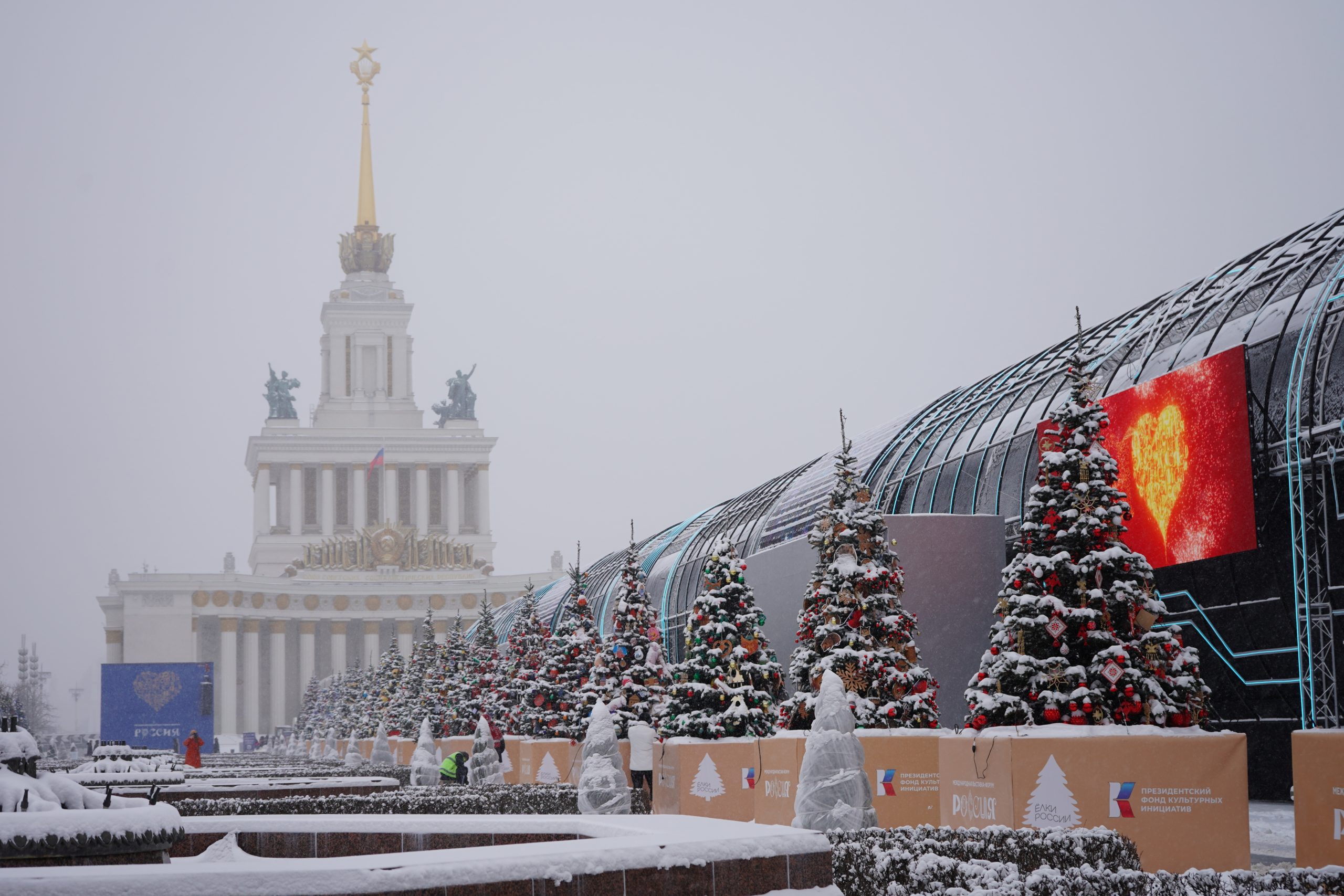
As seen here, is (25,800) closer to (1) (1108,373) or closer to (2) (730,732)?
(2) (730,732)


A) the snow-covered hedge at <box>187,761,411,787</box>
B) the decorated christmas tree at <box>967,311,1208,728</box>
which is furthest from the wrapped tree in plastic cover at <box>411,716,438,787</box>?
the decorated christmas tree at <box>967,311,1208,728</box>

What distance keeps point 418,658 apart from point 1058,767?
47.9m

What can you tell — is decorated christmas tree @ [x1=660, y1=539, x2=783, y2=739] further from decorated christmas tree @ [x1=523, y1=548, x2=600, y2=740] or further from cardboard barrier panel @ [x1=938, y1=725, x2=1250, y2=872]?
cardboard barrier panel @ [x1=938, y1=725, x2=1250, y2=872]

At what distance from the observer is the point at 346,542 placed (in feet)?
422

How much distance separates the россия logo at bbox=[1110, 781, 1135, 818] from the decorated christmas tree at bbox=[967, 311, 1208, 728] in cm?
173

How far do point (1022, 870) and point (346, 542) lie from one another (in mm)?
120075

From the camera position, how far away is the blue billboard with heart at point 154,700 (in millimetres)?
76125

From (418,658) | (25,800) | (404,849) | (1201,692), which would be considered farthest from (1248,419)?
(418,658)

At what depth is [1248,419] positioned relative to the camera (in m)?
24.1

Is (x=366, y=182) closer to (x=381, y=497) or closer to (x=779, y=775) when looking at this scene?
(x=381, y=497)

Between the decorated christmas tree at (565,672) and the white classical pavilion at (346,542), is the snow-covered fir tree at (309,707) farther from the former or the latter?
the decorated christmas tree at (565,672)

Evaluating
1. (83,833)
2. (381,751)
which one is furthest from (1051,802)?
(381,751)

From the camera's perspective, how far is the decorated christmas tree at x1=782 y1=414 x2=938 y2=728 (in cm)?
2250

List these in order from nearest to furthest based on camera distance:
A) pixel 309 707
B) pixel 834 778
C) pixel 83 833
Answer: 1. pixel 83 833
2. pixel 834 778
3. pixel 309 707
